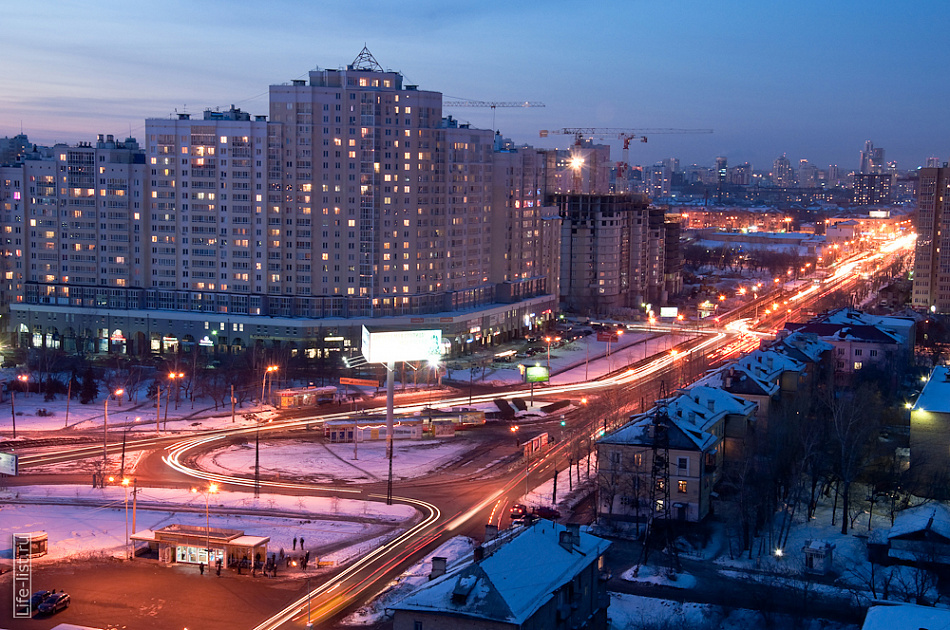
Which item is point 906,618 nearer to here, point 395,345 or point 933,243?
point 395,345

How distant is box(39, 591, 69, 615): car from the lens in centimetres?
3011

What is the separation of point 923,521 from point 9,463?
30.6 metres

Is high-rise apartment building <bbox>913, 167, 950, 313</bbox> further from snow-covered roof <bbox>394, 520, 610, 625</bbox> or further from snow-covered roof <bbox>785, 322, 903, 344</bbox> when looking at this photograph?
snow-covered roof <bbox>394, 520, 610, 625</bbox>

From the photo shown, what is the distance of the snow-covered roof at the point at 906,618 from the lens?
2472 cm

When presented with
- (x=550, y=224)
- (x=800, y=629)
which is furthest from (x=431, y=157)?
(x=800, y=629)

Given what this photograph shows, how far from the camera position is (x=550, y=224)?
8894cm

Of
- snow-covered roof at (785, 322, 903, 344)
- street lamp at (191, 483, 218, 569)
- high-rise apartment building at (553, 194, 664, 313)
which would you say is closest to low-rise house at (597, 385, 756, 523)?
street lamp at (191, 483, 218, 569)

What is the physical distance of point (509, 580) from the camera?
84.4 feet

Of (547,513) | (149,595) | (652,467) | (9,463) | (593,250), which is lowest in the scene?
(149,595)

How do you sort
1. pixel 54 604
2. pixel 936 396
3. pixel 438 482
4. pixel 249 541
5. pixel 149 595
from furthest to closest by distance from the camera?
pixel 936 396 < pixel 438 482 < pixel 249 541 < pixel 149 595 < pixel 54 604

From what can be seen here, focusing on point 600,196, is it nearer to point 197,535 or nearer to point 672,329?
point 672,329

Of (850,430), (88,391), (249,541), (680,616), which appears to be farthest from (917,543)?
(88,391)

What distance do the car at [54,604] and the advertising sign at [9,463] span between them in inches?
433

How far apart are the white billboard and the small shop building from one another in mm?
18722
